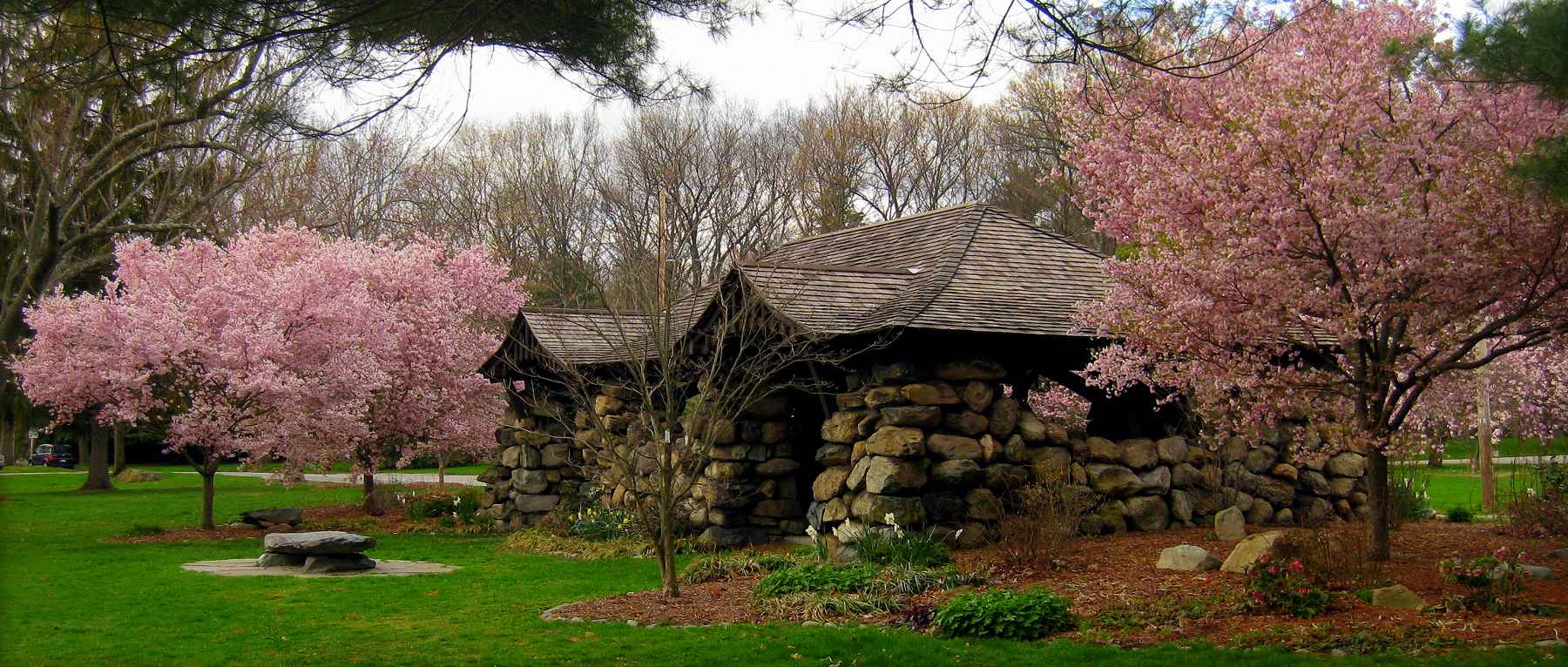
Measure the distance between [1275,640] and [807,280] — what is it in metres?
6.01

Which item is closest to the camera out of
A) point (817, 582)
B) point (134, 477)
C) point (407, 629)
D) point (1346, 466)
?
point (407, 629)

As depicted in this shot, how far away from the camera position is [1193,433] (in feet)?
40.3

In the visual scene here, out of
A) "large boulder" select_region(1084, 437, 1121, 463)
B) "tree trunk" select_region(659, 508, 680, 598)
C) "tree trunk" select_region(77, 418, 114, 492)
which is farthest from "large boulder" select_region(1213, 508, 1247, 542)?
"tree trunk" select_region(77, 418, 114, 492)

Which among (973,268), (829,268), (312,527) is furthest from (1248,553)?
(312,527)

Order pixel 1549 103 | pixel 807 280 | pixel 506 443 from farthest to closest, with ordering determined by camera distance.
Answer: pixel 506 443 → pixel 807 280 → pixel 1549 103

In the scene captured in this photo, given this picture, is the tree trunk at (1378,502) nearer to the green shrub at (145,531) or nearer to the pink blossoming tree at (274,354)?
the pink blossoming tree at (274,354)

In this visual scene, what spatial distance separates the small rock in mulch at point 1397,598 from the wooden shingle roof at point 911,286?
3.63 m

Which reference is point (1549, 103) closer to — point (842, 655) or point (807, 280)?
point (842, 655)

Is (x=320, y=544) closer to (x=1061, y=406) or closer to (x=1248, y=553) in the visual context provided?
(x=1248, y=553)

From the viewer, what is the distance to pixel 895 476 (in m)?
10.3

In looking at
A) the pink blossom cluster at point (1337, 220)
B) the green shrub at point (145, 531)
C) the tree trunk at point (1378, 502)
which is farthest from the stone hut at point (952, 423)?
the green shrub at point (145, 531)

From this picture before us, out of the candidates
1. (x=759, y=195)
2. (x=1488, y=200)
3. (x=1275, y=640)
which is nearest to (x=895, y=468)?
(x=1275, y=640)

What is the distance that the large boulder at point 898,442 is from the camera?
10367 mm

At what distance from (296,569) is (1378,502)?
33.2ft
